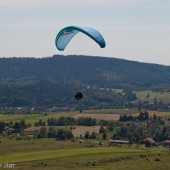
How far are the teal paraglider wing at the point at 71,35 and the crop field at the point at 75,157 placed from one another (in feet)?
129

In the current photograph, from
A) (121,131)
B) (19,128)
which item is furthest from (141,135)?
(19,128)

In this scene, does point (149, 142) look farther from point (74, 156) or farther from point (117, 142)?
point (74, 156)

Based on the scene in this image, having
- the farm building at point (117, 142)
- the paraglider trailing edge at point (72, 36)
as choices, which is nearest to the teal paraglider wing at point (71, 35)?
the paraglider trailing edge at point (72, 36)

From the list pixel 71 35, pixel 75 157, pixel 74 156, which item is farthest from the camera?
pixel 74 156

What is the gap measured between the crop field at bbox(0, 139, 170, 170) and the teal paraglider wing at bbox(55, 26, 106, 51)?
1553 inches

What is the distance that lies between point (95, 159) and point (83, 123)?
2825 inches

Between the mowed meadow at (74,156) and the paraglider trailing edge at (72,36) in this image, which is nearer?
the paraglider trailing edge at (72,36)

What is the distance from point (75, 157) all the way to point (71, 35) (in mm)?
55679

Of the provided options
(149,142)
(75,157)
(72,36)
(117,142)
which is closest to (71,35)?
(72,36)

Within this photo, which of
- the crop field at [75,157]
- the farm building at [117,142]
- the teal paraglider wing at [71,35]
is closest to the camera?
the teal paraglider wing at [71,35]

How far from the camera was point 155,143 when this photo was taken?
14175 centimetres

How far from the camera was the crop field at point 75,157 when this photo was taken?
306 feet

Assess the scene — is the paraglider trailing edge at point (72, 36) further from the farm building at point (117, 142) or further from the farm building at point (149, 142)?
the farm building at point (149, 142)

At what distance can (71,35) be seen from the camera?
5431 cm
